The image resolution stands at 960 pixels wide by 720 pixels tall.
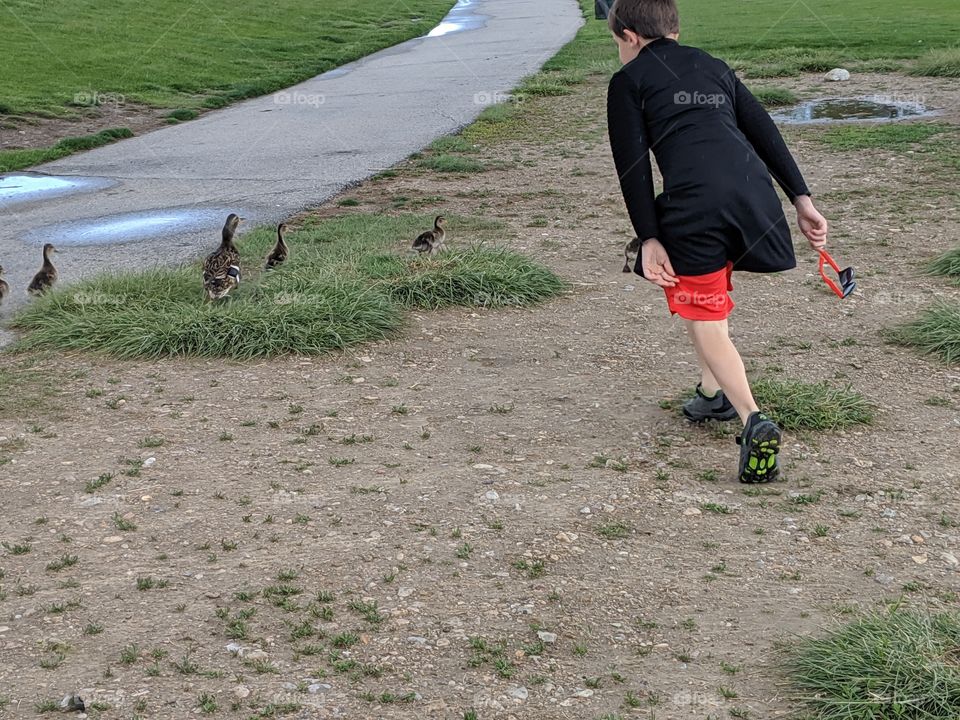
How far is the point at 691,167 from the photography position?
489cm

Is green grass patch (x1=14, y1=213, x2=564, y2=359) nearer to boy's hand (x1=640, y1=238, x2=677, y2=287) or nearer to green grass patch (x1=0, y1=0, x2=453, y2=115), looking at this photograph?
boy's hand (x1=640, y1=238, x2=677, y2=287)

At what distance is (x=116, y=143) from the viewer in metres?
15.9

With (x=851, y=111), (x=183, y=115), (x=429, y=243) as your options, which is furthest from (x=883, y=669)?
(x=183, y=115)

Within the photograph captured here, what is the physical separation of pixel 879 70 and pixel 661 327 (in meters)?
14.7

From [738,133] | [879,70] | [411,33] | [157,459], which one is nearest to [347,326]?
[157,459]

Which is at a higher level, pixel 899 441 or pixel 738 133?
pixel 738 133

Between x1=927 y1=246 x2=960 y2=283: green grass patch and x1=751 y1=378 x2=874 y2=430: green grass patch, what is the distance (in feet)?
8.76

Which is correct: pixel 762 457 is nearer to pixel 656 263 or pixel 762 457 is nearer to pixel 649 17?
pixel 656 263

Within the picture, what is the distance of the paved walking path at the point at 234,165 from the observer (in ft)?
33.6

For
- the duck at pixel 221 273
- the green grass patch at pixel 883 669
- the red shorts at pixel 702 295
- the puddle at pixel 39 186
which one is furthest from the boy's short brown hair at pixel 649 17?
the puddle at pixel 39 186

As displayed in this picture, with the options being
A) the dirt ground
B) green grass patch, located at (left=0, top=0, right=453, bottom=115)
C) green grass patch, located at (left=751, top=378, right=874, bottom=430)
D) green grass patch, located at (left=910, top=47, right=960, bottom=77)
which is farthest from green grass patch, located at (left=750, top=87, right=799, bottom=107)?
green grass patch, located at (left=751, top=378, right=874, bottom=430)

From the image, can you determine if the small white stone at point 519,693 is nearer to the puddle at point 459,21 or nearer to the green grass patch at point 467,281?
the green grass patch at point 467,281

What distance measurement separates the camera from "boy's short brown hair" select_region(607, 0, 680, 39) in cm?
489

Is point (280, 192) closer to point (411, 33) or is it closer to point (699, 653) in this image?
point (699, 653)
